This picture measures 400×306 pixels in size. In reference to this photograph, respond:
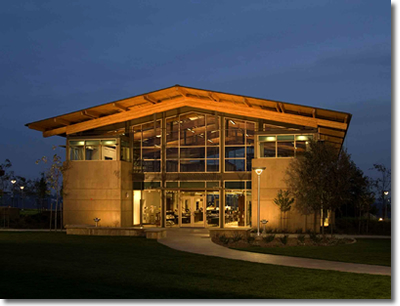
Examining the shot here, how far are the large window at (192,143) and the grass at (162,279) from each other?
585 inches

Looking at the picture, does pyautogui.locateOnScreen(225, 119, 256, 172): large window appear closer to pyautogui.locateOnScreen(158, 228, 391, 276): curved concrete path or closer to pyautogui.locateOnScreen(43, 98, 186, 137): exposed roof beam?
pyautogui.locateOnScreen(43, 98, 186, 137): exposed roof beam

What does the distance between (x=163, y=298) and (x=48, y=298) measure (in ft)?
6.95

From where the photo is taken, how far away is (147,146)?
32281 mm

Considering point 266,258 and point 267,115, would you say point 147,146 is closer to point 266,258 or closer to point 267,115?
point 267,115

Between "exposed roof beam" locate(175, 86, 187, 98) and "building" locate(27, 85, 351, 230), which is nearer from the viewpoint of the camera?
"building" locate(27, 85, 351, 230)

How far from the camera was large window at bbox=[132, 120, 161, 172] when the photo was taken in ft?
105

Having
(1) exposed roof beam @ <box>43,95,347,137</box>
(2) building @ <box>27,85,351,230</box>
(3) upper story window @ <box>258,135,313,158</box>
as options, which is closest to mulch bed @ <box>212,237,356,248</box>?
(2) building @ <box>27,85,351,230</box>

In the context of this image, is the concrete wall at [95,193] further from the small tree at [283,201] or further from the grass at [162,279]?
the grass at [162,279]

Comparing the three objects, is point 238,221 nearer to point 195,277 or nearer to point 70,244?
point 70,244

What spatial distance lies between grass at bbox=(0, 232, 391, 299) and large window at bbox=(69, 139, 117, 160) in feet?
47.5

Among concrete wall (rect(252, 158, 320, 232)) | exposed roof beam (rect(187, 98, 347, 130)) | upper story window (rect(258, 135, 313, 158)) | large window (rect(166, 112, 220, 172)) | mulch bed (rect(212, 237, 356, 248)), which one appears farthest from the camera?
large window (rect(166, 112, 220, 172))

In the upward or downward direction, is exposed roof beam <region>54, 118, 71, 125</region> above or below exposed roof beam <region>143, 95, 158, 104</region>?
below

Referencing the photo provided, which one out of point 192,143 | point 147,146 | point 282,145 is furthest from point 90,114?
point 282,145

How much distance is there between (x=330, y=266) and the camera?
1423 centimetres
